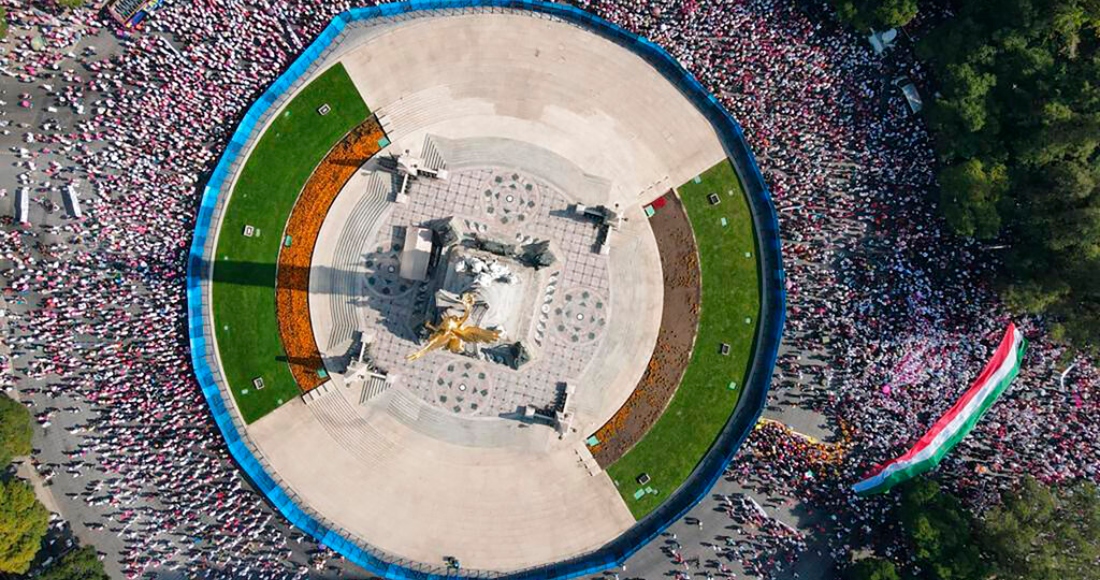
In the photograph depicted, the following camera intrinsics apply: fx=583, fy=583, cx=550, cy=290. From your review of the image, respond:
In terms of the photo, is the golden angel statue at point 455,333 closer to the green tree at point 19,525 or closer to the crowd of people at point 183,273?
the crowd of people at point 183,273

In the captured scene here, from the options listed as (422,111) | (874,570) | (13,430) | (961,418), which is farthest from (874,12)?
(13,430)

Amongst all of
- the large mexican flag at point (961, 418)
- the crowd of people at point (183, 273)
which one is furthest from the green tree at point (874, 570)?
the large mexican flag at point (961, 418)

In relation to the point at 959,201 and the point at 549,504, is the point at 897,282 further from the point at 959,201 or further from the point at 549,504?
the point at 549,504

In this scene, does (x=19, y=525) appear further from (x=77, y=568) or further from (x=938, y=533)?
(x=938, y=533)

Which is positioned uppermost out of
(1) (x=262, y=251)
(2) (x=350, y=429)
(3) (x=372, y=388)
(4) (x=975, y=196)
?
(4) (x=975, y=196)

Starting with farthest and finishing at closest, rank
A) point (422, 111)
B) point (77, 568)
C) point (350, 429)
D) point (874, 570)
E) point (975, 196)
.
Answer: point (422, 111), point (350, 429), point (874, 570), point (975, 196), point (77, 568)

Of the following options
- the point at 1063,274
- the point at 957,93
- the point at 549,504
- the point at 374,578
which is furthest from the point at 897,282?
the point at 374,578
